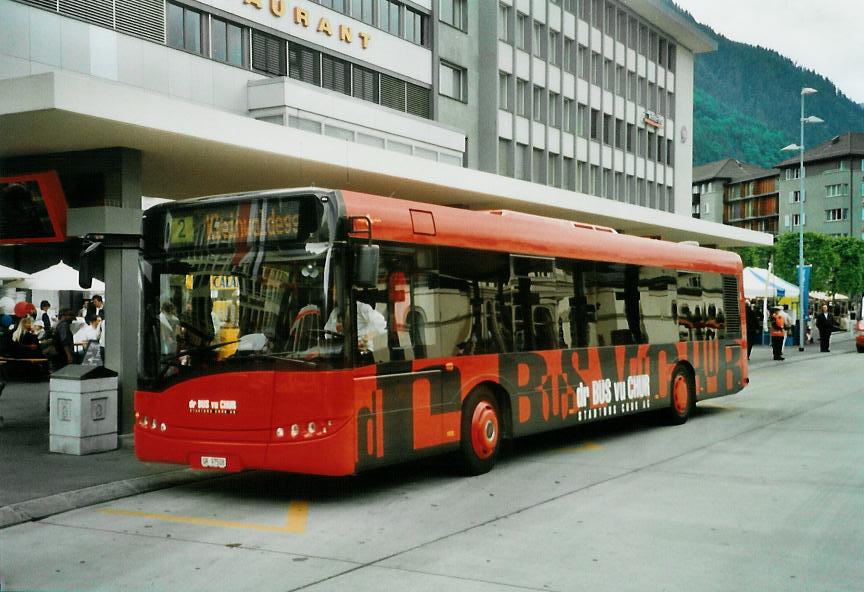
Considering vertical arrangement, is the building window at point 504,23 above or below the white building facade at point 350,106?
above

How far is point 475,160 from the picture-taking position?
145 feet

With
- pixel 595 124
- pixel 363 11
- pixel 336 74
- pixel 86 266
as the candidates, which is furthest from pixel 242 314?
pixel 595 124

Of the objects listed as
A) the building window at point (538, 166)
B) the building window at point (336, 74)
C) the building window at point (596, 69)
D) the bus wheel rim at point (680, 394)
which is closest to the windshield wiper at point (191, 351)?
the bus wheel rim at point (680, 394)

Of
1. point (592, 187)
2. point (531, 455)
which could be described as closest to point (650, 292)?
point (531, 455)

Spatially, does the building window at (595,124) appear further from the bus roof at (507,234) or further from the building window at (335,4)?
the bus roof at (507,234)

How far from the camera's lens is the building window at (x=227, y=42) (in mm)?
29188

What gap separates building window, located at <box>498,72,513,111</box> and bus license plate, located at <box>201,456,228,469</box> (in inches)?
1488

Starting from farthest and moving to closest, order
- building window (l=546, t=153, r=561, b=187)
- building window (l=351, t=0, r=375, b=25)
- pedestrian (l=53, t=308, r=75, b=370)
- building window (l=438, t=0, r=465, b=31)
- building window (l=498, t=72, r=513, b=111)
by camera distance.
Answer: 1. building window (l=546, t=153, r=561, b=187)
2. building window (l=498, t=72, r=513, b=111)
3. building window (l=438, t=0, r=465, b=31)
4. building window (l=351, t=0, r=375, b=25)
5. pedestrian (l=53, t=308, r=75, b=370)

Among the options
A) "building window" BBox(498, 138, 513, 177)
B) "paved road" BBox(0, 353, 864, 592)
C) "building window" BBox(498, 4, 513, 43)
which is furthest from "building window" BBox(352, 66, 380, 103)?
"paved road" BBox(0, 353, 864, 592)

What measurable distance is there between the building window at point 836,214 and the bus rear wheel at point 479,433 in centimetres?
12834

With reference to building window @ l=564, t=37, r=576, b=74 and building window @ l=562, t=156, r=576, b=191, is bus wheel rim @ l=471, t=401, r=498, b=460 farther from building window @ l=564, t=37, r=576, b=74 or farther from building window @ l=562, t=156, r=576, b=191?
building window @ l=564, t=37, r=576, b=74

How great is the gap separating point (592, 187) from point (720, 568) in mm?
47765

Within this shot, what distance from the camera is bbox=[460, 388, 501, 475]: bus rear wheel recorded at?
1020cm

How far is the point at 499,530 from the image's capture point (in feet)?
25.2
